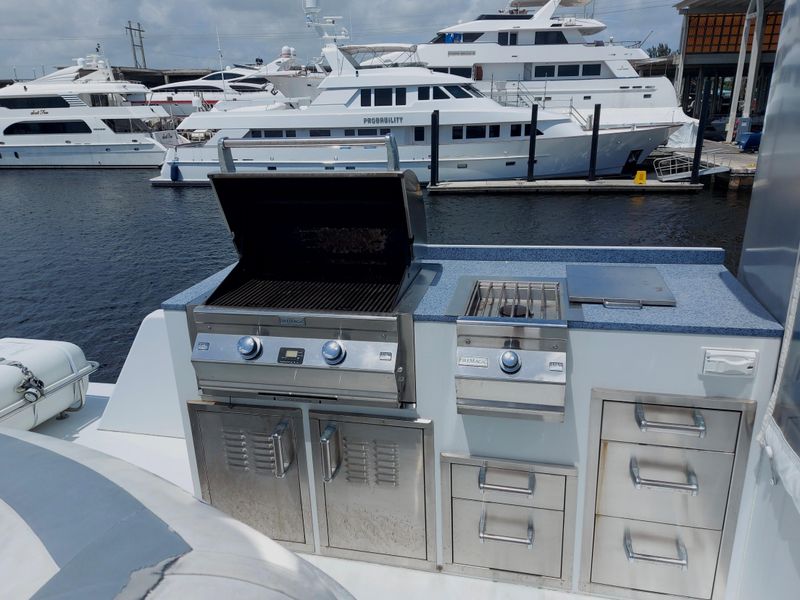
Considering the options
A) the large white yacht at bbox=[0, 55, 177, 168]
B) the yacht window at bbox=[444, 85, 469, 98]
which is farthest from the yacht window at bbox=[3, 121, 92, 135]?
the yacht window at bbox=[444, 85, 469, 98]

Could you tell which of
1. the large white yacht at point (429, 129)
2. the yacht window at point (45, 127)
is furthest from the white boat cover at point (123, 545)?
the yacht window at point (45, 127)

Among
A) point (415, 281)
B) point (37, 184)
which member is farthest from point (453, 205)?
point (37, 184)

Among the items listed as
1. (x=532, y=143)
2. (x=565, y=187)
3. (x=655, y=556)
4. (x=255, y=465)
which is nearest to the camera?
(x=655, y=556)

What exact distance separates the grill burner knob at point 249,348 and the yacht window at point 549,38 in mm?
22737

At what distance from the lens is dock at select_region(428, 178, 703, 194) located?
667 inches

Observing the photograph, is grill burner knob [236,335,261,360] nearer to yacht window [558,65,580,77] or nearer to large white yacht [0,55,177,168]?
yacht window [558,65,580,77]

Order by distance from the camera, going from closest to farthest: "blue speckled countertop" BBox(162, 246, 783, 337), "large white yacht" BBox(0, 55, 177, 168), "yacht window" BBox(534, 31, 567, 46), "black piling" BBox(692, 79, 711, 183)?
"blue speckled countertop" BBox(162, 246, 783, 337), "black piling" BBox(692, 79, 711, 183), "yacht window" BBox(534, 31, 567, 46), "large white yacht" BBox(0, 55, 177, 168)

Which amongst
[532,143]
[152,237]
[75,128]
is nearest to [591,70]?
[532,143]

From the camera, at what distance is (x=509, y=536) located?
2.07 meters

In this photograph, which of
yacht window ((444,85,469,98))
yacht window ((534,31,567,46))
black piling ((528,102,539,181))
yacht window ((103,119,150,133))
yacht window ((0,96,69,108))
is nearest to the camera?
black piling ((528,102,539,181))

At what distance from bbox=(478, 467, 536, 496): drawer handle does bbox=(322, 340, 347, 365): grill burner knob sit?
2.14ft

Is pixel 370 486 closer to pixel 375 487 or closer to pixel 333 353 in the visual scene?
pixel 375 487

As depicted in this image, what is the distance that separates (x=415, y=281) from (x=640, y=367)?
0.89 m

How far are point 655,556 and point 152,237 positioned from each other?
15.2 metres
